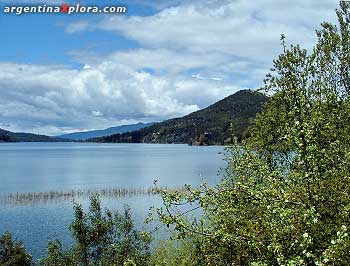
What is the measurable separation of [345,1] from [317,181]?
48.1 feet

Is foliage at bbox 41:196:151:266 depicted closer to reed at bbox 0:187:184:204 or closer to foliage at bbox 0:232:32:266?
foliage at bbox 0:232:32:266

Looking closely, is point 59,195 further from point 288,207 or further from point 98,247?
point 288,207

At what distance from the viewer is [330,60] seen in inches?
798

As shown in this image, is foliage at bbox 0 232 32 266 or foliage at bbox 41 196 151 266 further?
foliage at bbox 0 232 32 266

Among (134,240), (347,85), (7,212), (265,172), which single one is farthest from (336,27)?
(7,212)

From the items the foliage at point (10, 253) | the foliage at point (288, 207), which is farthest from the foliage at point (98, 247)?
the foliage at point (288, 207)

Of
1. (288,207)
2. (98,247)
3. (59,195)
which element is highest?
(288,207)

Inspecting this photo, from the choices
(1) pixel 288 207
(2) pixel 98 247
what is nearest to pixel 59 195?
(2) pixel 98 247

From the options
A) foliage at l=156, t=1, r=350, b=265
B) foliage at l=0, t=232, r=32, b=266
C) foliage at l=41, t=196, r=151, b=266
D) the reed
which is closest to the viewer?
foliage at l=156, t=1, r=350, b=265

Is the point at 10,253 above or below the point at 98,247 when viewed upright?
below

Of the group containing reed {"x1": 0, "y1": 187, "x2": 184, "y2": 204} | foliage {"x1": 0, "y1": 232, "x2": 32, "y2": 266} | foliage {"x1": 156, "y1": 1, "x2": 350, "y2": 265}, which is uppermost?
foliage {"x1": 156, "y1": 1, "x2": 350, "y2": 265}

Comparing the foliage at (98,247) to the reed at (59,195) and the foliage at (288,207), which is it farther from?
the reed at (59,195)

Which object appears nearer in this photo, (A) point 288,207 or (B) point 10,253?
(A) point 288,207

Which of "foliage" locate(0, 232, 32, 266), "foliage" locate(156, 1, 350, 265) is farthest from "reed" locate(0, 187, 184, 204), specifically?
"foliage" locate(156, 1, 350, 265)
